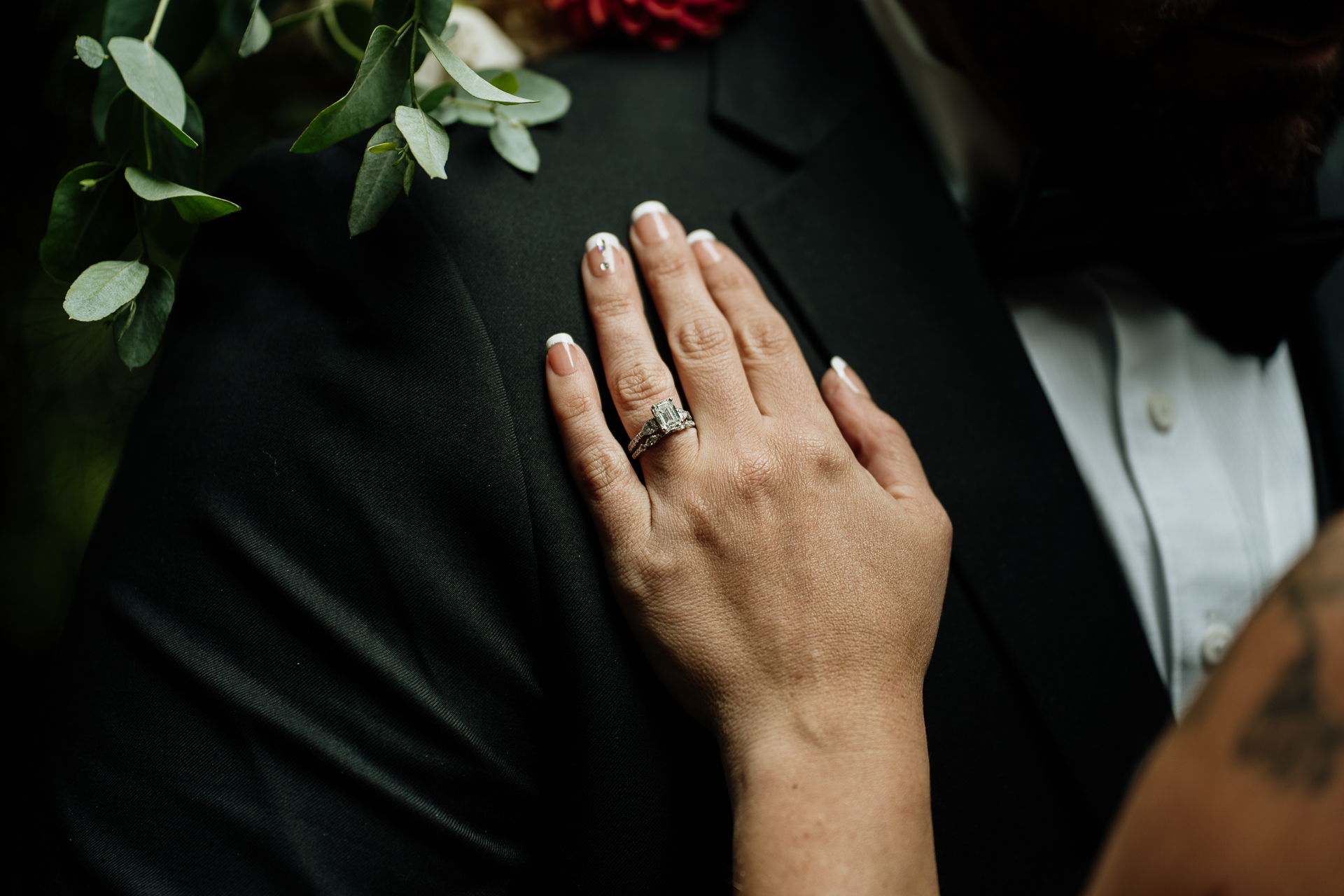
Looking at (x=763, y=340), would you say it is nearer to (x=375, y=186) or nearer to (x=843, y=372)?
(x=843, y=372)

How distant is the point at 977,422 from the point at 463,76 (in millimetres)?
633

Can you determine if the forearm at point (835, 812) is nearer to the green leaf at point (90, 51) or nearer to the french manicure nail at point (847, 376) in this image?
the french manicure nail at point (847, 376)

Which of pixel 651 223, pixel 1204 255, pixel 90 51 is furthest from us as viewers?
pixel 1204 255

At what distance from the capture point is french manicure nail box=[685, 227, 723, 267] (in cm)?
86

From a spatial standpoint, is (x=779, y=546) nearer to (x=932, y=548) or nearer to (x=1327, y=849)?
(x=932, y=548)

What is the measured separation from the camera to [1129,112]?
102 cm

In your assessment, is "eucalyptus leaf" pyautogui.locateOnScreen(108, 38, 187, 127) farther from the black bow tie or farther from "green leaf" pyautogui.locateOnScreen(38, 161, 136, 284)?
the black bow tie

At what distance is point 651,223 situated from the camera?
86cm

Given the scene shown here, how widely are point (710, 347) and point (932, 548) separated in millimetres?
291

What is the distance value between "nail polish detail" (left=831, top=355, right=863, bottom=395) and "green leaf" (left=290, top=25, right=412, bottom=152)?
1.61 ft

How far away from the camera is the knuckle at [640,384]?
2.52 feet

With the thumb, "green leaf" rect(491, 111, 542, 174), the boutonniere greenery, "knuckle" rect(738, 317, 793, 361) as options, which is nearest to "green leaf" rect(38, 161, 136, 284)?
the boutonniere greenery

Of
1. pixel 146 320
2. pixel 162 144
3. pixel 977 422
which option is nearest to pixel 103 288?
pixel 146 320

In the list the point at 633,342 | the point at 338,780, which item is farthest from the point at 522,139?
the point at 338,780
